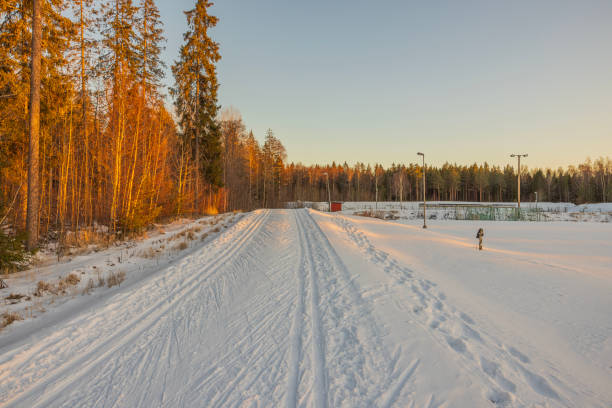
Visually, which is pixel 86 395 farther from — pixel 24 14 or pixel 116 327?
pixel 24 14

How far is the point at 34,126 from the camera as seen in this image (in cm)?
910

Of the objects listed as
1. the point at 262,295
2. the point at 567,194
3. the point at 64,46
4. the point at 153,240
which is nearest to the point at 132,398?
the point at 262,295

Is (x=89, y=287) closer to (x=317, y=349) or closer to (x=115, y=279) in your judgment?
(x=115, y=279)

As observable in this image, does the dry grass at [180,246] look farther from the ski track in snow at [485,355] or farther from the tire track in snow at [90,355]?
the ski track in snow at [485,355]

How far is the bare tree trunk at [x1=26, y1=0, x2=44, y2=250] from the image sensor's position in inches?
355

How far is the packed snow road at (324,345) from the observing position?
8.35 ft

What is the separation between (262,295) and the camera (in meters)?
5.17

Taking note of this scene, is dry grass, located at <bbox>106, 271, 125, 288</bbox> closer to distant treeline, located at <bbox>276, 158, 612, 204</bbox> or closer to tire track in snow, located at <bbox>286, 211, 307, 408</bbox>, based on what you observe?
tire track in snow, located at <bbox>286, 211, 307, 408</bbox>

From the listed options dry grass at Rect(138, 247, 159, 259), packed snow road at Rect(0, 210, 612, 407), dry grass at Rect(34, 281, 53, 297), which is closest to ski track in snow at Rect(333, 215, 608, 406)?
packed snow road at Rect(0, 210, 612, 407)

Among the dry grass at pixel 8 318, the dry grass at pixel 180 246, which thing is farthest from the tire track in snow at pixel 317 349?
the dry grass at pixel 180 246

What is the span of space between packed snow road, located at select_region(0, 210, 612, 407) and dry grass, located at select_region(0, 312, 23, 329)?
837mm

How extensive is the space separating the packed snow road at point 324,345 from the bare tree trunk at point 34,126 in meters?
6.34

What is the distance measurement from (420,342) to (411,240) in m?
10.2

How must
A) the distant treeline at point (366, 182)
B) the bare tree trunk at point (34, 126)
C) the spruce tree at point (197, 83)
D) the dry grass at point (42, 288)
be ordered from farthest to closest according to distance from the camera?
the distant treeline at point (366, 182), the spruce tree at point (197, 83), the bare tree trunk at point (34, 126), the dry grass at point (42, 288)
